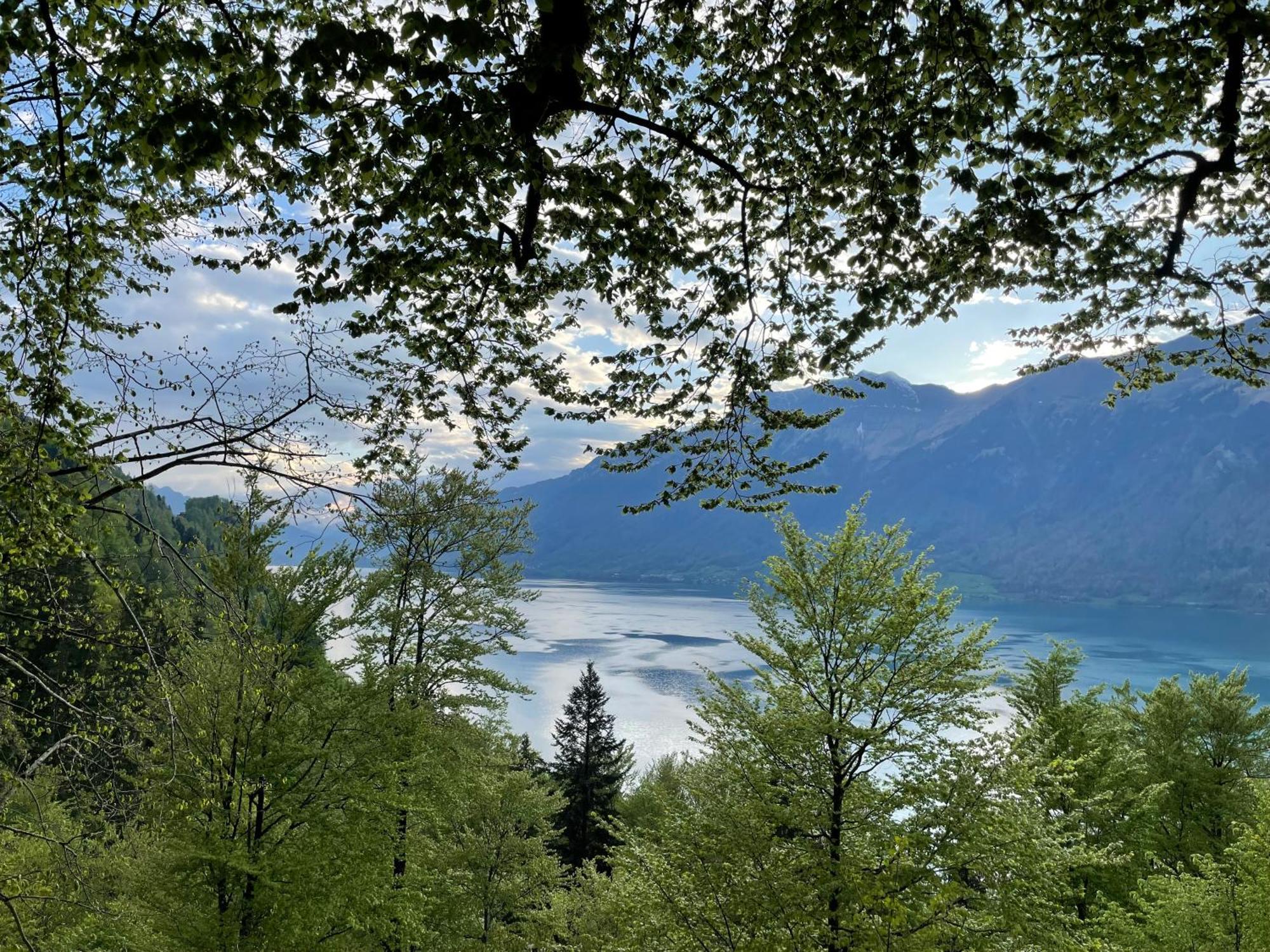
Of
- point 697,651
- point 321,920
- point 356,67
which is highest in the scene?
point 356,67

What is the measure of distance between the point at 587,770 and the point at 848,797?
68.8 feet

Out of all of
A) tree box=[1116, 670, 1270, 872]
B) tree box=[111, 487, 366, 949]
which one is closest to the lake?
tree box=[1116, 670, 1270, 872]

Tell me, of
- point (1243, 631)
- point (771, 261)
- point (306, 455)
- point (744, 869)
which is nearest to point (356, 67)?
point (306, 455)

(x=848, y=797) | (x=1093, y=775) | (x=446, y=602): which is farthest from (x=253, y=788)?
(x=1093, y=775)

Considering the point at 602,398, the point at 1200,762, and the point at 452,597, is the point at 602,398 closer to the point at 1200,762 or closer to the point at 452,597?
the point at 452,597

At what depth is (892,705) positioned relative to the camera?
809cm

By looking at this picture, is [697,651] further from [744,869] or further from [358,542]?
[358,542]

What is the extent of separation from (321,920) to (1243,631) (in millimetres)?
143797

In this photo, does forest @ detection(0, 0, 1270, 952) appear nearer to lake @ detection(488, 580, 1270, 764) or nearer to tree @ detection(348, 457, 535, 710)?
tree @ detection(348, 457, 535, 710)

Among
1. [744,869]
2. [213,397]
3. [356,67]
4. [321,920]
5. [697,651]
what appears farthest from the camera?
[697,651]

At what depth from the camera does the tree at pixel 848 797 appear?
6.62m

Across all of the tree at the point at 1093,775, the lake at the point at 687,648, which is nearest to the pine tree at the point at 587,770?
the lake at the point at 687,648

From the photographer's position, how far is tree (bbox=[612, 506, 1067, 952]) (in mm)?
6617

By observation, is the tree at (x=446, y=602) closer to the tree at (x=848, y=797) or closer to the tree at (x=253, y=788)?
the tree at (x=253, y=788)
